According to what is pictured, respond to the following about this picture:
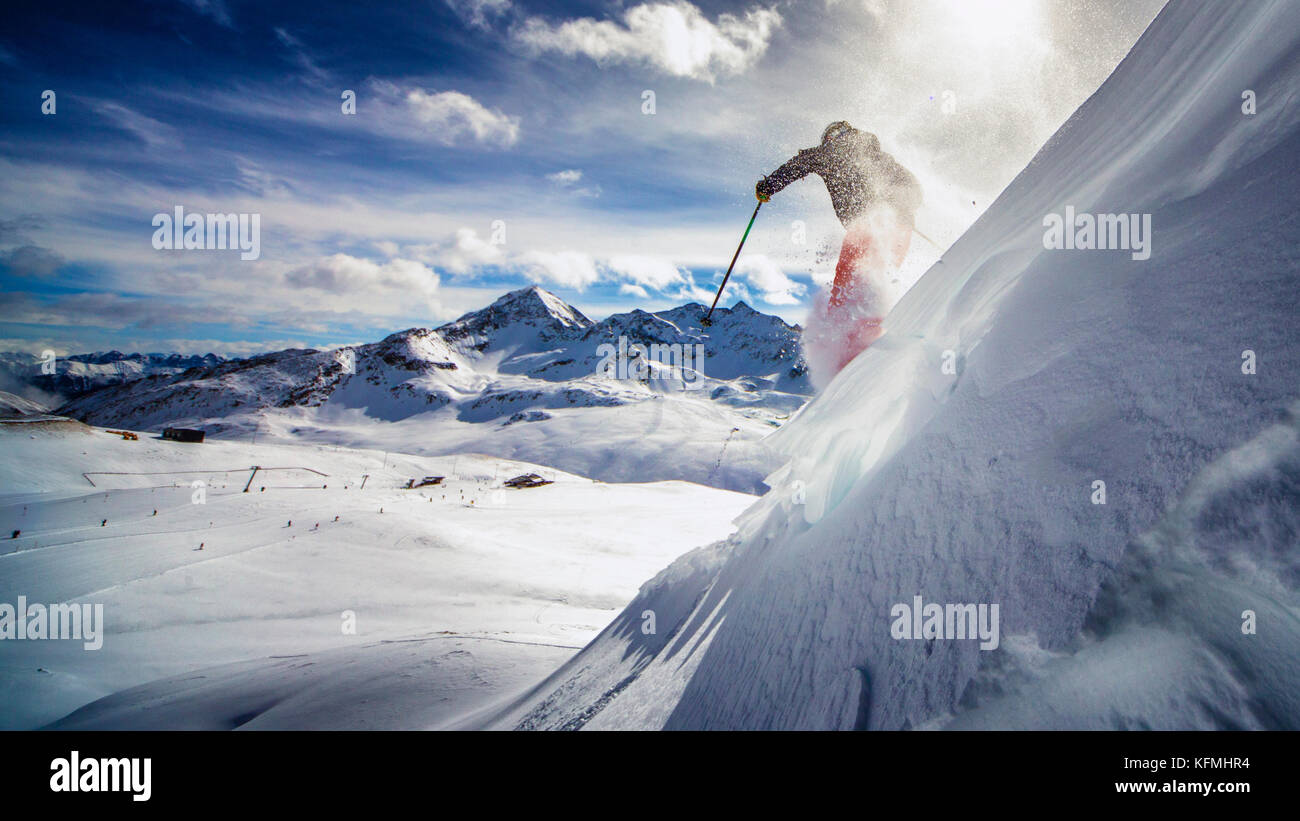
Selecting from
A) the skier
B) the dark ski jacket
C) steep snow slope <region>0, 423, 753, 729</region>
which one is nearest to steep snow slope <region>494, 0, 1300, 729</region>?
steep snow slope <region>0, 423, 753, 729</region>

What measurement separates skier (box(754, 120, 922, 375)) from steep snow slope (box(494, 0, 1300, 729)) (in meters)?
7.17

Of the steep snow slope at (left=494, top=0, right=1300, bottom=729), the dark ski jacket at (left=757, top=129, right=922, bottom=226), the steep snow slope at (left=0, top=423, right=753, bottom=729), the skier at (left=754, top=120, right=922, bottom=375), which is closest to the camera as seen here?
the steep snow slope at (left=494, top=0, right=1300, bottom=729)

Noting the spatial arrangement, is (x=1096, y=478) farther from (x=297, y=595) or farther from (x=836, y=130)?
(x=297, y=595)

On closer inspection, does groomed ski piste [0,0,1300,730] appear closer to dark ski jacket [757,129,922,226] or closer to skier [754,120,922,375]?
skier [754,120,922,375]

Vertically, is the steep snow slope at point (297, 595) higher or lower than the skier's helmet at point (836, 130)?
lower

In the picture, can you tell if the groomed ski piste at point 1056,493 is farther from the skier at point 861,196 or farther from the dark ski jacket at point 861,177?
the dark ski jacket at point 861,177

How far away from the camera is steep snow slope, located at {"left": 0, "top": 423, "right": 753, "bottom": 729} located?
6.29 meters

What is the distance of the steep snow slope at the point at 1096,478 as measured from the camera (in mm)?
1338

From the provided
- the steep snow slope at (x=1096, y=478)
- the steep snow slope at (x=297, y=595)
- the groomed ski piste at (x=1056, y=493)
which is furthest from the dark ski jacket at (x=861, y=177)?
the steep snow slope at (x=297, y=595)

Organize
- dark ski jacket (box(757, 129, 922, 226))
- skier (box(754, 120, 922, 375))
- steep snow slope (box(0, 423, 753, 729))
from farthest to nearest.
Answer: dark ski jacket (box(757, 129, 922, 226))
skier (box(754, 120, 922, 375))
steep snow slope (box(0, 423, 753, 729))

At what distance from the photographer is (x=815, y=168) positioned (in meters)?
12.1

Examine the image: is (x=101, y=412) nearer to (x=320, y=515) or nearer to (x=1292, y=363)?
(x=320, y=515)
